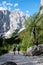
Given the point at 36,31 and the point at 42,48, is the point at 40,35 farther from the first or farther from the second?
the point at 42,48

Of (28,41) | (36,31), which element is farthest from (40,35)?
(28,41)

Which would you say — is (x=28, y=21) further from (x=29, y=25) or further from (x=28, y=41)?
(x=28, y=41)

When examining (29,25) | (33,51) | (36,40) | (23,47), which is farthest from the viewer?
(29,25)

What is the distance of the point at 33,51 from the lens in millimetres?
22719

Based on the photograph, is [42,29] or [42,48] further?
[42,29]

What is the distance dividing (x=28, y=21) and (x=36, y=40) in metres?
5.57

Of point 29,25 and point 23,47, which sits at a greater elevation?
point 29,25

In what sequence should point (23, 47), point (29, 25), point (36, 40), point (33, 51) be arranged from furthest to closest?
point (29, 25), point (36, 40), point (23, 47), point (33, 51)

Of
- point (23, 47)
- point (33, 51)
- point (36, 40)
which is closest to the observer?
point (33, 51)

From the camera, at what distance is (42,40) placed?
35.0 metres

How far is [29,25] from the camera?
1441 inches

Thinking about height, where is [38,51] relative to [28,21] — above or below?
below

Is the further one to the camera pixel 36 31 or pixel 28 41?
pixel 36 31

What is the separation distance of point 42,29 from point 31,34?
126 inches
